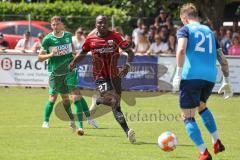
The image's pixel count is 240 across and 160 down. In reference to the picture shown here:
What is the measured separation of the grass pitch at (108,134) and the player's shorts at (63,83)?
28.2 inches

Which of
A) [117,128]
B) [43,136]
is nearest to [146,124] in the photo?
[117,128]

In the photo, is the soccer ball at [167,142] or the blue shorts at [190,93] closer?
the blue shorts at [190,93]

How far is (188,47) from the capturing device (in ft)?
33.3

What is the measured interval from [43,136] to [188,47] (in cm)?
376

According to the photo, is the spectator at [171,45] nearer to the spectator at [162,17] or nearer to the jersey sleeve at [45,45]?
the spectator at [162,17]

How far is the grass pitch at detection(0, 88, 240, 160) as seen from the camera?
10.9 meters

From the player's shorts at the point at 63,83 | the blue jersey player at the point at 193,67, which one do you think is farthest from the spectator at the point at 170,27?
the blue jersey player at the point at 193,67

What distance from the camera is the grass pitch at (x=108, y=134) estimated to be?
10852mm

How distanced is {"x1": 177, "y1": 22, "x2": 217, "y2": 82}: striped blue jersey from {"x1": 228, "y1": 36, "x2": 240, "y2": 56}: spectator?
13.0 metres

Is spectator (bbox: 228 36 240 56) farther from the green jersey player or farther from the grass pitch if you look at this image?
the green jersey player

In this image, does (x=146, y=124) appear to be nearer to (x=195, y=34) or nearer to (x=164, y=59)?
(x=195, y=34)

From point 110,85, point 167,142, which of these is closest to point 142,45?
point 110,85

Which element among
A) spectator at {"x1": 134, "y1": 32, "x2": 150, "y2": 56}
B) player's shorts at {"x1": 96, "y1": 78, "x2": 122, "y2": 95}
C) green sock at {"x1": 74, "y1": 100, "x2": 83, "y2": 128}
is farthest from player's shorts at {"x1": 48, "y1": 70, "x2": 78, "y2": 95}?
spectator at {"x1": 134, "y1": 32, "x2": 150, "y2": 56}

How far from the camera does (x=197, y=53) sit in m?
10.2
